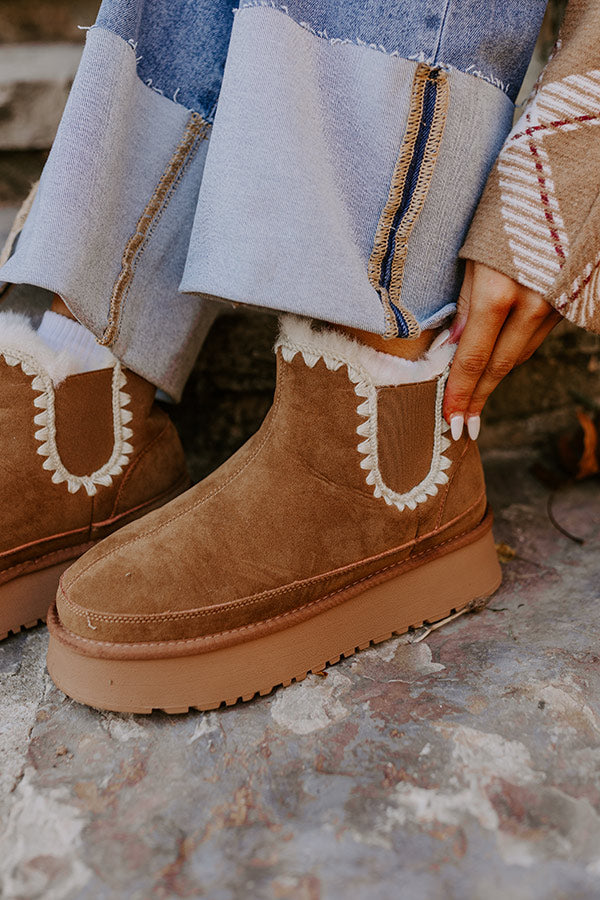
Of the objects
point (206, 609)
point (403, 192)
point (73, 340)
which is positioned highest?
point (403, 192)

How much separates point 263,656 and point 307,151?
21.3 inches

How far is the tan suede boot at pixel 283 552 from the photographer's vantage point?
76 cm

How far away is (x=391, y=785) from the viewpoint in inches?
25.7

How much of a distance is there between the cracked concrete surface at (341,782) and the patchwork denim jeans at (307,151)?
41 centimetres

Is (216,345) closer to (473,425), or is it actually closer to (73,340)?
(73,340)

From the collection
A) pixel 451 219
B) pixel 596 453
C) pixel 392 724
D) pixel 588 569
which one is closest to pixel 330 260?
pixel 451 219

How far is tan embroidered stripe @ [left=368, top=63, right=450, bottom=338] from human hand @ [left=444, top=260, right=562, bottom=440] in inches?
3.1

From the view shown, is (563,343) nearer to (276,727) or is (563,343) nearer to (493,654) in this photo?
(493,654)

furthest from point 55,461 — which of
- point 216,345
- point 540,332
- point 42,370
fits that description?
point 540,332

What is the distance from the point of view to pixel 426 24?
2.28 feet

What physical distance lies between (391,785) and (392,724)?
88 mm

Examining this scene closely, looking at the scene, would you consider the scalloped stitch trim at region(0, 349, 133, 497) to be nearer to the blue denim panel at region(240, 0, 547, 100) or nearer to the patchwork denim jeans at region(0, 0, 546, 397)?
the patchwork denim jeans at region(0, 0, 546, 397)

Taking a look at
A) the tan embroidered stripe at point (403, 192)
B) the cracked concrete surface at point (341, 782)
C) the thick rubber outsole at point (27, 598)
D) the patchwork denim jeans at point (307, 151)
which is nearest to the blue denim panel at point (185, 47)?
the patchwork denim jeans at point (307, 151)

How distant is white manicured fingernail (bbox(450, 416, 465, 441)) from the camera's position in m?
0.85
